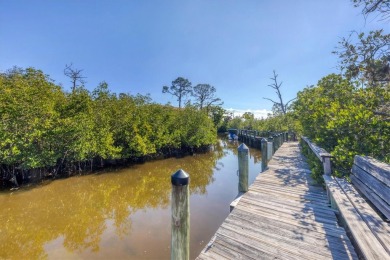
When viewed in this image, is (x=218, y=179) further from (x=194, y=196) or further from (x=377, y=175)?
(x=377, y=175)

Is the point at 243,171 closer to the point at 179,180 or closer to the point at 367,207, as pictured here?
the point at 367,207

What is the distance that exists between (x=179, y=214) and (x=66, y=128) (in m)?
7.98

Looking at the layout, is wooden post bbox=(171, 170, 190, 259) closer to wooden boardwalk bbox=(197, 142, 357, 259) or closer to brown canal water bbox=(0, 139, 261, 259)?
wooden boardwalk bbox=(197, 142, 357, 259)

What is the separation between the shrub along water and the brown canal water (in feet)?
3.61

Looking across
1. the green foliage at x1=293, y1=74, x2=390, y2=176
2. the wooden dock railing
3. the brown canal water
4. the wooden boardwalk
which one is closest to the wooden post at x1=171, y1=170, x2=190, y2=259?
the wooden boardwalk

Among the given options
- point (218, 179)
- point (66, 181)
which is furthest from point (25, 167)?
point (218, 179)

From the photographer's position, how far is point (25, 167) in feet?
24.2

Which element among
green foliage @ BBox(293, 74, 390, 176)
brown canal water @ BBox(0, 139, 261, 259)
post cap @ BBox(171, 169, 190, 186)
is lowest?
brown canal water @ BBox(0, 139, 261, 259)

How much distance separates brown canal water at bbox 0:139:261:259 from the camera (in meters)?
4.23

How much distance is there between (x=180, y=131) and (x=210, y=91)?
31.6m

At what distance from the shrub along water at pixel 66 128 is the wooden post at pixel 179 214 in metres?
7.39

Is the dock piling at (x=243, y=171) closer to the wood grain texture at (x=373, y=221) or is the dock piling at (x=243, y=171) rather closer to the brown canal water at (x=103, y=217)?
the brown canal water at (x=103, y=217)

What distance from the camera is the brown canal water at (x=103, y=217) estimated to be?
423 centimetres

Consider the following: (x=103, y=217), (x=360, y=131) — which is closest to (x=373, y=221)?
(x=360, y=131)
